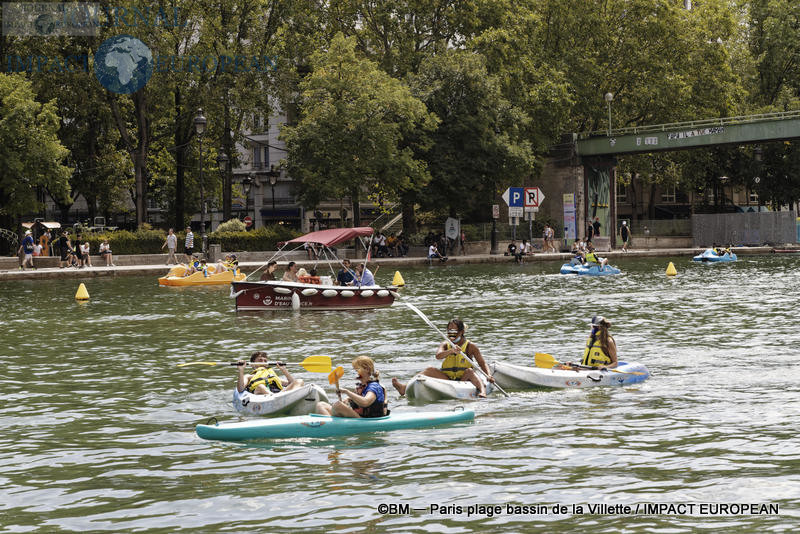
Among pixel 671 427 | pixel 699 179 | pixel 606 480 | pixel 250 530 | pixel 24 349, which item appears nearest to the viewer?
pixel 250 530

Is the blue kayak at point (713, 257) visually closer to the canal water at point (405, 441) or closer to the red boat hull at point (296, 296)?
the canal water at point (405, 441)

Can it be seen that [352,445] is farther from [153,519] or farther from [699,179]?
[699,179]

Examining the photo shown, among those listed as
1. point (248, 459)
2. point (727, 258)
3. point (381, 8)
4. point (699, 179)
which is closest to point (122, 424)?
point (248, 459)

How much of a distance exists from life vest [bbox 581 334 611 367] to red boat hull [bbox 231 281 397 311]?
13318 mm

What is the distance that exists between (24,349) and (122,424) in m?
8.81

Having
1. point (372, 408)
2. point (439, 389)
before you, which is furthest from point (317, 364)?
point (372, 408)

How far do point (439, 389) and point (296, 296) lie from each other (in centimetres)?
1455

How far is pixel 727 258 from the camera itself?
52.8 m

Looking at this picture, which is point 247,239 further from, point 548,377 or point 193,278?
point 548,377

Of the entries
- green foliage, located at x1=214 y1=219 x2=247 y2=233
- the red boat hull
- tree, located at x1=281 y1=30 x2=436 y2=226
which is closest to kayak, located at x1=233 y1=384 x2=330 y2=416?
the red boat hull

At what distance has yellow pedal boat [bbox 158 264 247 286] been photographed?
3906 centimetres

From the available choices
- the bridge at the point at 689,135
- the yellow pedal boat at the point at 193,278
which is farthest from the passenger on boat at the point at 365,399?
the bridge at the point at 689,135

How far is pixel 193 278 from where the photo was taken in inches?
1556

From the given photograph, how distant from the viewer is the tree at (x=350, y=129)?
52438mm
